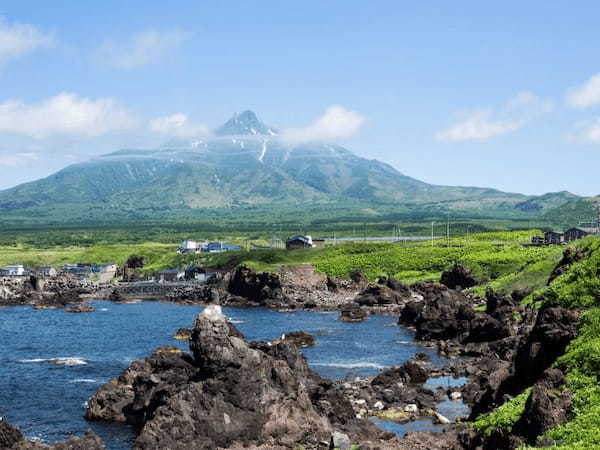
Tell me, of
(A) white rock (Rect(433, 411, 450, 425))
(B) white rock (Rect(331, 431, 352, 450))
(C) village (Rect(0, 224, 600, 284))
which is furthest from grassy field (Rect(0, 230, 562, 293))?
(B) white rock (Rect(331, 431, 352, 450))

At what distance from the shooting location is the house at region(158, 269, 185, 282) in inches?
6216

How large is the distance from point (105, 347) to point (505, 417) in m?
55.1

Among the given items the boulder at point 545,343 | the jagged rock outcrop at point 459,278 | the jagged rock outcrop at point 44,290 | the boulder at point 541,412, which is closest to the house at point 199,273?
the jagged rock outcrop at point 44,290

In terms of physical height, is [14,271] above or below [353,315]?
above

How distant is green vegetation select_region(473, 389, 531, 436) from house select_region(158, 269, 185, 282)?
125 m

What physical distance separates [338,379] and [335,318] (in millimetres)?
44637

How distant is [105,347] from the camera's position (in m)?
80.4

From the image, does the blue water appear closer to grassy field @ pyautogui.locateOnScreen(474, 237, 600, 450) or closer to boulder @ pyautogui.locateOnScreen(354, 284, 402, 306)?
boulder @ pyautogui.locateOnScreen(354, 284, 402, 306)

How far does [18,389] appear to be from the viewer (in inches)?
2343

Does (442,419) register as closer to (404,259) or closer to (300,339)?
(300,339)

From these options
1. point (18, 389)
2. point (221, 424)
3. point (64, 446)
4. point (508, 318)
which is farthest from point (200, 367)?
point (508, 318)

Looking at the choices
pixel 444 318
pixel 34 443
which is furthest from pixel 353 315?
pixel 34 443

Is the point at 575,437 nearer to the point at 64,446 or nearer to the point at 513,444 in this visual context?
the point at 513,444

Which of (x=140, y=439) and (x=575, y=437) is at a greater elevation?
(x=575, y=437)
